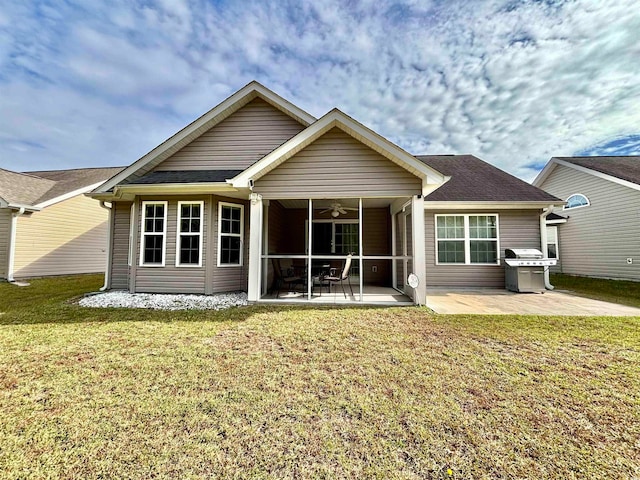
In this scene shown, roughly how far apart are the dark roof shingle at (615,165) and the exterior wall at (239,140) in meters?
13.6

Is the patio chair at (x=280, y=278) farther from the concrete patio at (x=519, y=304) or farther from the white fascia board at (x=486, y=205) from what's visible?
the white fascia board at (x=486, y=205)

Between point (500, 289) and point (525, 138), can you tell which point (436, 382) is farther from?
point (525, 138)

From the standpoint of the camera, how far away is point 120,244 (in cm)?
895

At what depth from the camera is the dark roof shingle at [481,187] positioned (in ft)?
30.2

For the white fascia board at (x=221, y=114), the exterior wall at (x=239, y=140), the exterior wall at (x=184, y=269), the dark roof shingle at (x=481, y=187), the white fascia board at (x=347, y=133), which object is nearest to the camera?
the white fascia board at (x=347, y=133)

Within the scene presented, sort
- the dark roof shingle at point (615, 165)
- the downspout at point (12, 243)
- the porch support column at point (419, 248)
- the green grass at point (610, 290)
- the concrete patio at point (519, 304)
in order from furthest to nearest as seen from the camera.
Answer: the dark roof shingle at point (615, 165), the downspout at point (12, 243), the green grass at point (610, 290), the porch support column at point (419, 248), the concrete patio at point (519, 304)

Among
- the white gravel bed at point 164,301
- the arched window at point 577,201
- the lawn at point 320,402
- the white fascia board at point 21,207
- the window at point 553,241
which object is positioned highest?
the arched window at point 577,201

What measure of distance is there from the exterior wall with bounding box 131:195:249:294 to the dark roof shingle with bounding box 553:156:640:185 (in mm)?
15867

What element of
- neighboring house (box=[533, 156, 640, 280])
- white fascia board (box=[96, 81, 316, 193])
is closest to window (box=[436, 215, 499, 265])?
neighboring house (box=[533, 156, 640, 280])

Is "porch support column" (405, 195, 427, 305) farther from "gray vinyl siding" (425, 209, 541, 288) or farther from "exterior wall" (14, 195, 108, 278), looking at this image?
"exterior wall" (14, 195, 108, 278)

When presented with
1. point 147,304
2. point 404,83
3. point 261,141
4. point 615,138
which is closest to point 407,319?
point 147,304

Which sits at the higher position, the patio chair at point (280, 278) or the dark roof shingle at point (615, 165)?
the dark roof shingle at point (615, 165)

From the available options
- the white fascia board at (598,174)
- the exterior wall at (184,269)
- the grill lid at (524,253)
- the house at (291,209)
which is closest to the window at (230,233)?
the house at (291,209)

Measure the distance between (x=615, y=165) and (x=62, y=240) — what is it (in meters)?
26.8
